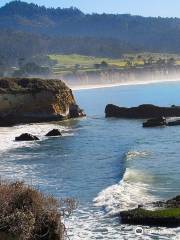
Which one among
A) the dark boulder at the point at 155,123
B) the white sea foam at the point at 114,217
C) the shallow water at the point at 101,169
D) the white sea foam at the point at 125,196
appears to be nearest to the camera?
the white sea foam at the point at 114,217

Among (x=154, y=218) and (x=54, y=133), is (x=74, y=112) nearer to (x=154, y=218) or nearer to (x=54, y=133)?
(x=54, y=133)

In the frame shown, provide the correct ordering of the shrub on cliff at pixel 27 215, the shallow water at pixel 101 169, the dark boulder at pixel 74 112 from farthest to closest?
the dark boulder at pixel 74 112
the shallow water at pixel 101 169
the shrub on cliff at pixel 27 215

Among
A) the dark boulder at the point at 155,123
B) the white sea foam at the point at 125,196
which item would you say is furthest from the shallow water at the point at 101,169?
the dark boulder at the point at 155,123

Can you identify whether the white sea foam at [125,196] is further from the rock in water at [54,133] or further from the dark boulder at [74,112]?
the dark boulder at [74,112]

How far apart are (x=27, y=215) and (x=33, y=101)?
178 feet

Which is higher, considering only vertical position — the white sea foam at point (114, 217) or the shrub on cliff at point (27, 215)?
the shrub on cliff at point (27, 215)

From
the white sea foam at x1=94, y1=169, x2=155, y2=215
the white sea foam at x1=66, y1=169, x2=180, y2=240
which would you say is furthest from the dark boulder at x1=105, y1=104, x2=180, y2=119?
the white sea foam at x1=66, y1=169, x2=180, y2=240

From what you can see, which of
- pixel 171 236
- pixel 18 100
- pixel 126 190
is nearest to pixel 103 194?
pixel 126 190

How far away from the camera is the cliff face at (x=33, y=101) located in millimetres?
67312

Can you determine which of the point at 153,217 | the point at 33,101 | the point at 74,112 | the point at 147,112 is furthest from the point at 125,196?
the point at 74,112

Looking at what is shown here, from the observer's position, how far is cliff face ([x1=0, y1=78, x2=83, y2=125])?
67.3m

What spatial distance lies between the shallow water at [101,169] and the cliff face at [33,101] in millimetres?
7513

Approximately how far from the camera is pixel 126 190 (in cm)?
2797

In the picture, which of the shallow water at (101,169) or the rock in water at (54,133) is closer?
the shallow water at (101,169)
